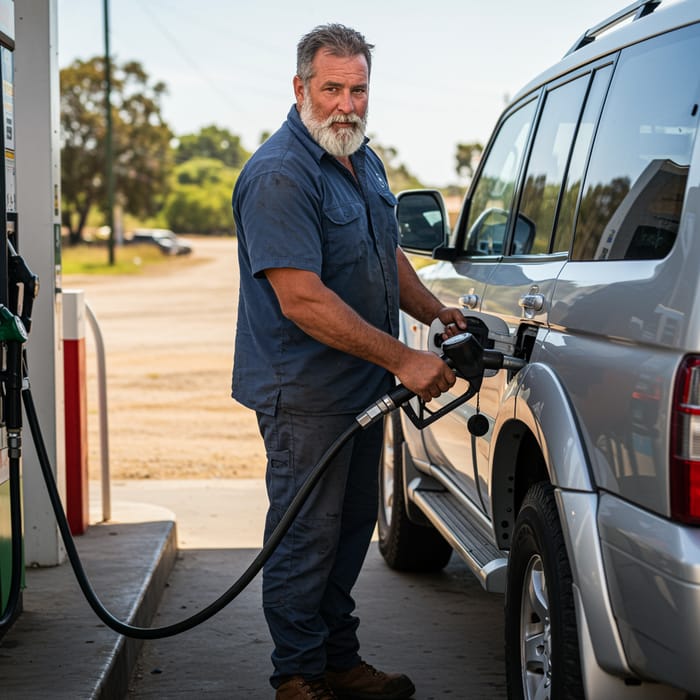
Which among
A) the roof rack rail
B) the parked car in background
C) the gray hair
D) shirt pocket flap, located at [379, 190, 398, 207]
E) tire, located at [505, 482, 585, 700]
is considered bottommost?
the parked car in background

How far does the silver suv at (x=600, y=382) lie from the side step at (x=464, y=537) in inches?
0.6

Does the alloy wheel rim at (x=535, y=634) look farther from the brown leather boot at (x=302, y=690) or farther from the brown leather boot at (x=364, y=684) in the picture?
the brown leather boot at (x=364, y=684)

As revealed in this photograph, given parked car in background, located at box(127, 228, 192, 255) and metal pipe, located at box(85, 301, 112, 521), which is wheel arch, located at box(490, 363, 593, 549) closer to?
metal pipe, located at box(85, 301, 112, 521)

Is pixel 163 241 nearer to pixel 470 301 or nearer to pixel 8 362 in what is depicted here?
pixel 470 301

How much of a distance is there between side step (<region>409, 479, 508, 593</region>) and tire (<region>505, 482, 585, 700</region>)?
0.31 metres

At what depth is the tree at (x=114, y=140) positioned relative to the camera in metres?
67.2

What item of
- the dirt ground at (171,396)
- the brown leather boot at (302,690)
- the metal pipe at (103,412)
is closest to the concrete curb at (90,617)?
the metal pipe at (103,412)

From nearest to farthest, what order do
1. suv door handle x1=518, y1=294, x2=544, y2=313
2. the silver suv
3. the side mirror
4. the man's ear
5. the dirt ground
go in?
the silver suv < suv door handle x1=518, y1=294, x2=544, y2=313 < the man's ear < the side mirror < the dirt ground

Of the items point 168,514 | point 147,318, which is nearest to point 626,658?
point 168,514

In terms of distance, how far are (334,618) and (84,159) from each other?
226ft

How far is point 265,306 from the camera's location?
4.04 metres

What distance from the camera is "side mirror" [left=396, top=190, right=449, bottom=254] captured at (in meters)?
5.39

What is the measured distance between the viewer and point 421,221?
5.41 metres

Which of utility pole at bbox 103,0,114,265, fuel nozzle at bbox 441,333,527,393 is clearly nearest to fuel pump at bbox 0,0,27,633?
fuel nozzle at bbox 441,333,527,393
